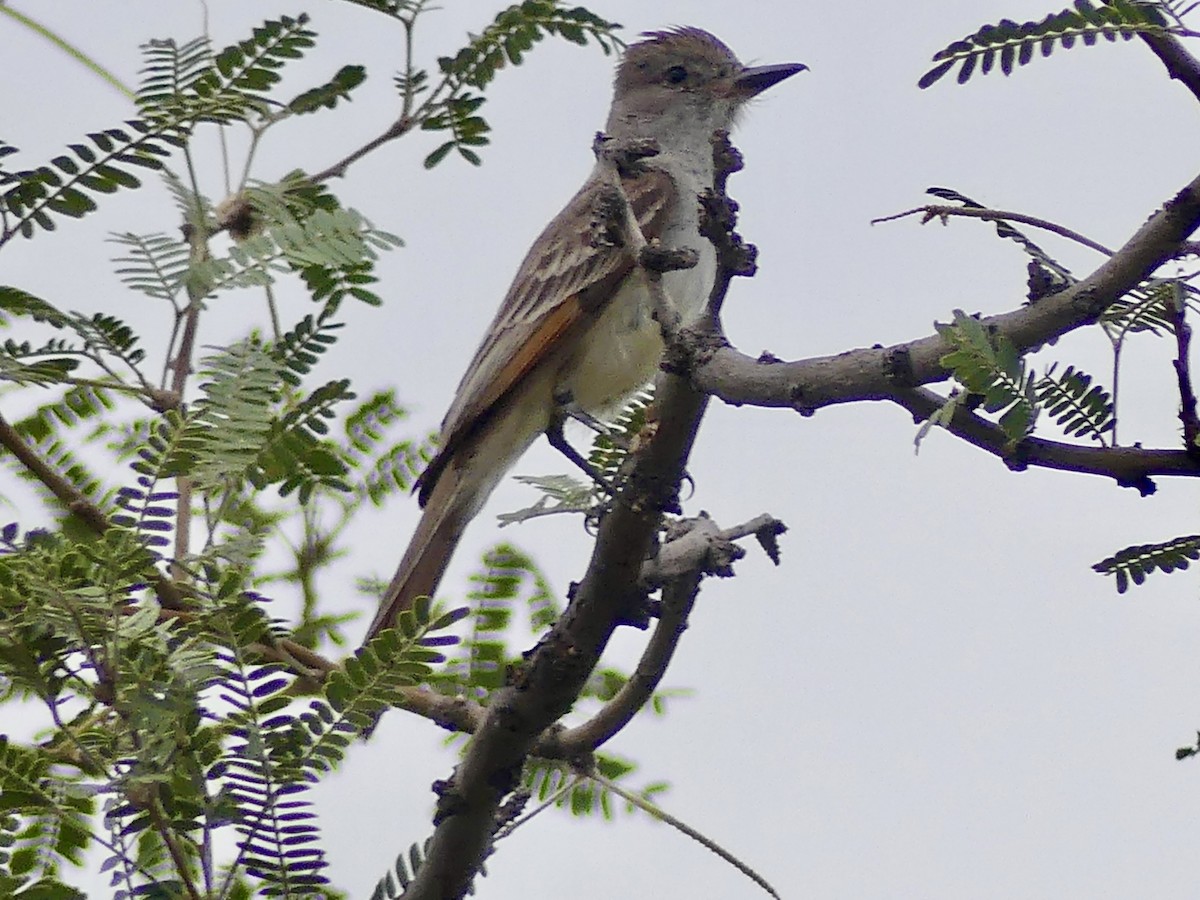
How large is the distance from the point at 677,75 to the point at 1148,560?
428 centimetres

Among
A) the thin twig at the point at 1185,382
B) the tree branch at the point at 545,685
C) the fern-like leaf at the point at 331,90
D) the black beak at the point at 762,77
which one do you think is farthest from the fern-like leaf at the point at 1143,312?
the black beak at the point at 762,77

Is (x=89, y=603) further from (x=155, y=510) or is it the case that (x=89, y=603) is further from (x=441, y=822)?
(x=441, y=822)

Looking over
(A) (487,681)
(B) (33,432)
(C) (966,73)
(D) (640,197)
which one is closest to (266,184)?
(B) (33,432)

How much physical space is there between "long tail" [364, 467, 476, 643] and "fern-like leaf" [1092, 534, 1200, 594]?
8.46 ft

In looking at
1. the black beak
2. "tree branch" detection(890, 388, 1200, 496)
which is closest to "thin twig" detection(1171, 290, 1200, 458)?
"tree branch" detection(890, 388, 1200, 496)

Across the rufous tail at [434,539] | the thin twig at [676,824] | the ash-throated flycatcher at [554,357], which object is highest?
the ash-throated flycatcher at [554,357]

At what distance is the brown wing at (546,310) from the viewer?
4.91 meters

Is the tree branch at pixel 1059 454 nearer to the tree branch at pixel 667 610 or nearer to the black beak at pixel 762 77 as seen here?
the tree branch at pixel 667 610

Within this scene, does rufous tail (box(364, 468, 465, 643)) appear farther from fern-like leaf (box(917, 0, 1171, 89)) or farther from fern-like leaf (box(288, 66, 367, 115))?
fern-like leaf (box(917, 0, 1171, 89))

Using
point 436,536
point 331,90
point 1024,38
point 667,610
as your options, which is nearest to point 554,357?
point 436,536

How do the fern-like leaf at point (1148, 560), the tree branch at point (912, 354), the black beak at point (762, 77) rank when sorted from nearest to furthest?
1. the tree branch at point (912, 354)
2. the fern-like leaf at point (1148, 560)
3. the black beak at point (762, 77)

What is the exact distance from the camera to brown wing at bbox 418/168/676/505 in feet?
16.1

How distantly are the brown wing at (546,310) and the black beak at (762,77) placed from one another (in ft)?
3.02

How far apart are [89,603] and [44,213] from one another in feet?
3.14
